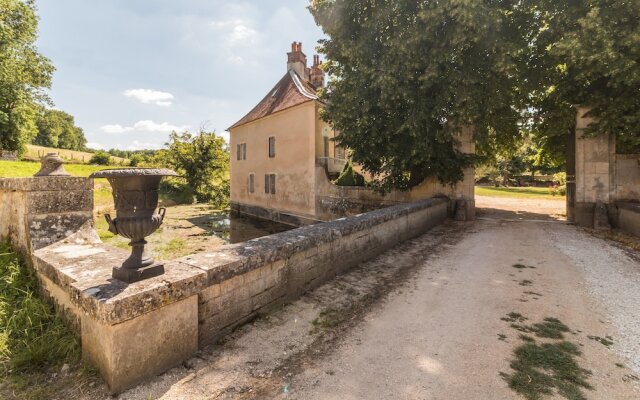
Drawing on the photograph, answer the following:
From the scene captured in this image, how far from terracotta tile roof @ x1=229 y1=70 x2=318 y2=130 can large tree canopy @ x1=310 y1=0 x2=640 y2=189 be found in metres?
5.62

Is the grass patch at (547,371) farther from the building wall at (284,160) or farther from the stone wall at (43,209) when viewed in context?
the building wall at (284,160)

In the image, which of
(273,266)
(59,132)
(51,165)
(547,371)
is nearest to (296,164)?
(51,165)

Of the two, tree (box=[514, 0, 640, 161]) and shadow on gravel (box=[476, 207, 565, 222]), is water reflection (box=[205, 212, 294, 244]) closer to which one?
shadow on gravel (box=[476, 207, 565, 222])

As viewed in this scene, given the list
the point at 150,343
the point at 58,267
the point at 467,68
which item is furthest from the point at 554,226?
the point at 58,267

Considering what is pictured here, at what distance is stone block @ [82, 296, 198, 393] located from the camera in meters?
2.01

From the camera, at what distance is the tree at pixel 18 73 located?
16.7 meters

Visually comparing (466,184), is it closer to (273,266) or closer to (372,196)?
(372,196)

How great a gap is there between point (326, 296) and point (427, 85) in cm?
736

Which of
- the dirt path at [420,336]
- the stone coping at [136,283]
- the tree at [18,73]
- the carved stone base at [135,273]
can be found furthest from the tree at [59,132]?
the dirt path at [420,336]

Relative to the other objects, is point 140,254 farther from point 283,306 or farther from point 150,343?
point 283,306

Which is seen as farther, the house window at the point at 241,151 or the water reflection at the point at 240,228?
the house window at the point at 241,151

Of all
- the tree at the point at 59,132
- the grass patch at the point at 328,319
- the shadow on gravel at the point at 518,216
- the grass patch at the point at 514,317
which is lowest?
the grass patch at the point at 514,317

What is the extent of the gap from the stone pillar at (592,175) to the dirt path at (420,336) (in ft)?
16.7

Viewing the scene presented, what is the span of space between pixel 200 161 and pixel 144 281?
89.6 ft
